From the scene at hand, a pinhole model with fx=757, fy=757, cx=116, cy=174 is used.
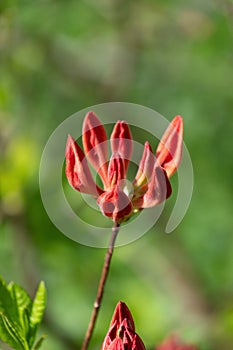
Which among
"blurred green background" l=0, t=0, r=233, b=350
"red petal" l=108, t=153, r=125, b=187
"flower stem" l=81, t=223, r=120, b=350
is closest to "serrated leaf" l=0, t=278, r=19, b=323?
"flower stem" l=81, t=223, r=120, b=350

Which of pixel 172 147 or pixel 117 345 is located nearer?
pixel 117 345

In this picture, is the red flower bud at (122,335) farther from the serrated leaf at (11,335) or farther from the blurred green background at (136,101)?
the blurred green background at (136,101)

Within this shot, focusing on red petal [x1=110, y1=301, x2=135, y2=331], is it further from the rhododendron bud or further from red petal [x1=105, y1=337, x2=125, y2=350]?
the rhododendron bud

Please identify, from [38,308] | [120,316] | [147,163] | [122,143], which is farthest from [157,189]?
[38,308]

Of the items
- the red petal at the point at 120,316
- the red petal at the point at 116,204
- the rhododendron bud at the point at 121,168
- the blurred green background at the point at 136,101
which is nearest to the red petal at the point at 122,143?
the rhododendron bud at the point at 121,168

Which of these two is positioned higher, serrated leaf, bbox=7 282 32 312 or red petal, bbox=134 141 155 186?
red petal, bbox=134 141 155 186

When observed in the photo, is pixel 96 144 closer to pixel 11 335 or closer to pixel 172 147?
pixel 172 147

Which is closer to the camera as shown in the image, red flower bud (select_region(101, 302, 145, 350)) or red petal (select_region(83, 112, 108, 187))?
red flower bud (select_region(101, 302, 145, 350))
